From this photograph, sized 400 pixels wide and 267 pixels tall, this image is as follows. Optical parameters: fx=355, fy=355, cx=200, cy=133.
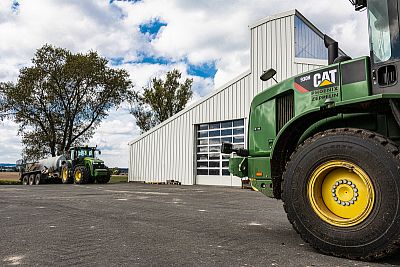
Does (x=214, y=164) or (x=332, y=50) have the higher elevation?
(x=332, y=50)

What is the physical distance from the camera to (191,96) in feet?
138

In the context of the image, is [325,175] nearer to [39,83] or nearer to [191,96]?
[39,83]

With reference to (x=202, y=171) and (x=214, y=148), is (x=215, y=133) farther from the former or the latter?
(x=202, y=171)

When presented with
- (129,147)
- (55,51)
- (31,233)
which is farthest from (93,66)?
(31,233)

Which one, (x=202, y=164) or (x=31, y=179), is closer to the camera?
(x=202, y=164)

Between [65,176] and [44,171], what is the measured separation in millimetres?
2391

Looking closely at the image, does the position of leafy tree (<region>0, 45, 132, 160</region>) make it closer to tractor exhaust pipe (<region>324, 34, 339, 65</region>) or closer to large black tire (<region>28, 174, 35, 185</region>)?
large black tire (<region>28, 174, 35, 185</region>)

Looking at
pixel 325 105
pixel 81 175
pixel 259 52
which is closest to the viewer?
pixel 325 105

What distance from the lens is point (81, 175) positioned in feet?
73.3

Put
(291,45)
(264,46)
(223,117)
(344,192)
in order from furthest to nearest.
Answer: (223,117) < (264,46) < (291,45) < (344,192)

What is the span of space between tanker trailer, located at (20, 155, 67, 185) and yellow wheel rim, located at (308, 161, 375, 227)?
2351 centimetres

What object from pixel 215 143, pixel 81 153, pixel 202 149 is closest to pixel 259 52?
pixel 215 143

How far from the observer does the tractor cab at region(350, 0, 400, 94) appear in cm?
335

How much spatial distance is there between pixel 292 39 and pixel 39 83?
2344cm
